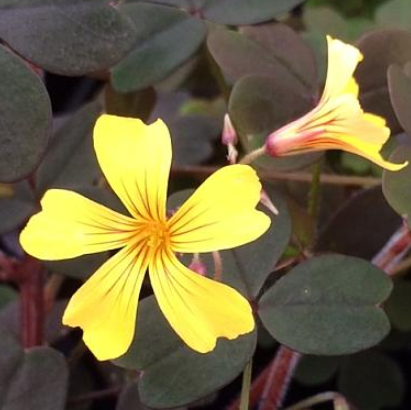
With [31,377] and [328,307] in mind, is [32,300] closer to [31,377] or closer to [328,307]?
[31,377]

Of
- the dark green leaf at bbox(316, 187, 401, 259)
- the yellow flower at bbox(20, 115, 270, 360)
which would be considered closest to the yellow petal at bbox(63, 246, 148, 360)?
the yellow flower at bbox(20, 115, 270, 360)

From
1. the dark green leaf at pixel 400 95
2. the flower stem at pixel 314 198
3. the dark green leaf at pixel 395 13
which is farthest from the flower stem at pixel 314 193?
the dark green leaf at pixel 395 13

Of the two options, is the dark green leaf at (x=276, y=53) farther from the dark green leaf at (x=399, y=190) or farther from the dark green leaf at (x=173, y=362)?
the dark green leaf at (x=173, y=362)

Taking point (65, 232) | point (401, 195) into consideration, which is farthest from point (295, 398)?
point (65, 232)

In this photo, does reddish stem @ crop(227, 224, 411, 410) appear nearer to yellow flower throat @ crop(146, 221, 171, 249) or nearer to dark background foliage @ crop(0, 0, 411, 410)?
dark background foliage @ crop(0, 0, 411, 410)

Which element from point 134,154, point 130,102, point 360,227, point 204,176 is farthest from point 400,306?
point 134,154
